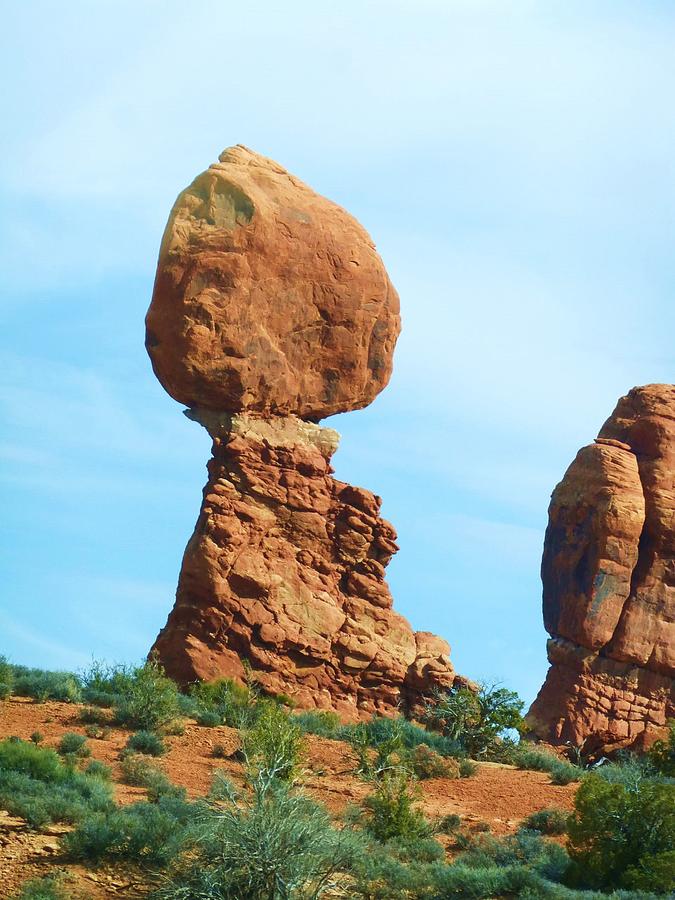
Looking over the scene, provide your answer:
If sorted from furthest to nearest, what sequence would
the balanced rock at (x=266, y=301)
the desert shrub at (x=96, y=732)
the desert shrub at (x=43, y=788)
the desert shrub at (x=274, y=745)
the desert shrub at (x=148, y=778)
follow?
the balanced rock at (x=266, y=301), the desert shrub at (x=96, y=732), the desert shrub at (x=274, y=745), the desert shrub at (x=148, y=778), the desert shrub at (x=43, y=788)

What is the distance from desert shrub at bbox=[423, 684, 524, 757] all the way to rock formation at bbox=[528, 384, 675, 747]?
188 inches

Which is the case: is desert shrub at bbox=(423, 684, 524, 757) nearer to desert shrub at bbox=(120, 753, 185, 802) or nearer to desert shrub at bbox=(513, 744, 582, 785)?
desert shrub at bbox=(513, 744, 582, 785)

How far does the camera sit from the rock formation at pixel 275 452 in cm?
2586

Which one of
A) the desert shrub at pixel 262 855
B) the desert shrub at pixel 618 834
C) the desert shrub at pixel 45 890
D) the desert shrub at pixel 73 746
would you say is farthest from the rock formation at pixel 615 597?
the desert shrub at pixel 45 890

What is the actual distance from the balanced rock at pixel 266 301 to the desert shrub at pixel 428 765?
716 cm

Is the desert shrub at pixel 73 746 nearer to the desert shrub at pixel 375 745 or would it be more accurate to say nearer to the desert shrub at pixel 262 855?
the desert shrub at pixel 375 745

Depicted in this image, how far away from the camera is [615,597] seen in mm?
32250

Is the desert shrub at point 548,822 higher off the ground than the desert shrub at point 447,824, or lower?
higher

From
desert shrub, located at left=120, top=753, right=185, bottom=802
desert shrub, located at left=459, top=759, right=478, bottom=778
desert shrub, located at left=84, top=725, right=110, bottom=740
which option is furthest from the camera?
desert shrub, located at left=459, top=759, right=478, bottom=778

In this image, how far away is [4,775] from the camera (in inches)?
692

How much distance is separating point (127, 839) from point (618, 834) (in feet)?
18.1

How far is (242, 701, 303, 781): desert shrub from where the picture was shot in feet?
66.0

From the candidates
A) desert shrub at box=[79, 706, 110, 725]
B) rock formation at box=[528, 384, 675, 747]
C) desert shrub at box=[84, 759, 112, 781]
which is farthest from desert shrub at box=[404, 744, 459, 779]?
rock formation at box=[528, 384, 675, 747]

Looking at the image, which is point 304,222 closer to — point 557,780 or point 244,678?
point 244,678
